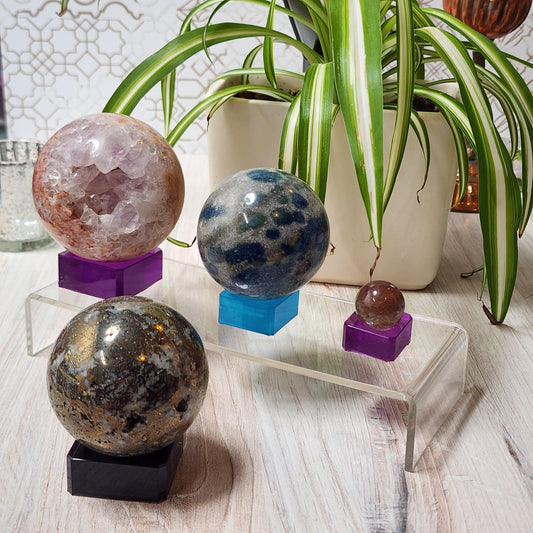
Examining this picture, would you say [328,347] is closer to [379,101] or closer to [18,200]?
[379,101]

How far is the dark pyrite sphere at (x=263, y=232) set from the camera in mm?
653

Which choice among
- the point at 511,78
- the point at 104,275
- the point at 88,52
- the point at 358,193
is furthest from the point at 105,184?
the point at 88,52

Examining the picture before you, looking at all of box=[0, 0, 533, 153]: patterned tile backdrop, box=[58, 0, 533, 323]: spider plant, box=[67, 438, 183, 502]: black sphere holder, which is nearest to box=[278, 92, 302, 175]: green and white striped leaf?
box=[58, 0, 533, 323]: spider plant

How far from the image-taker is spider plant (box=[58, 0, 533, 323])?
70 cm

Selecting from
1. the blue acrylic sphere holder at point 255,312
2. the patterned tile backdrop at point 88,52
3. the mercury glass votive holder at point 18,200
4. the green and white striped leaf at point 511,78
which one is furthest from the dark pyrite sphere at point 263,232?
the patterned tile backdrop at point 88,52

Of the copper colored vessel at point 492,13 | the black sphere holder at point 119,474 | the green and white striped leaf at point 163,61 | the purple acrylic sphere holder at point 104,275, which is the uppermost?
the copper colored vessel at point 492,13

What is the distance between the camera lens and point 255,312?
0.73 m

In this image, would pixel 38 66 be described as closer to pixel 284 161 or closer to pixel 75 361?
pixel 284 161

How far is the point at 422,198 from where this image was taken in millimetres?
912

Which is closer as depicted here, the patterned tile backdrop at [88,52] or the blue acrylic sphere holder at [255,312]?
the blue acrylic sphere holder at [255,312]

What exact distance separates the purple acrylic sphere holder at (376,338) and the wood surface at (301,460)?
6 centimetres

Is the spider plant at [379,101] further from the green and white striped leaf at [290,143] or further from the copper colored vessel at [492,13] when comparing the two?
the copper colored vessel at [492,13]

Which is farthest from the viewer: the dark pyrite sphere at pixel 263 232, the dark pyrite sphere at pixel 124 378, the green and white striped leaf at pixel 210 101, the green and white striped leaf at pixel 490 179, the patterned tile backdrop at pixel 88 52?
the patterned tile backdrop at pixel 88 52

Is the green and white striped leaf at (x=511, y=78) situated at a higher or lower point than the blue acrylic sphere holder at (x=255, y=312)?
higher
